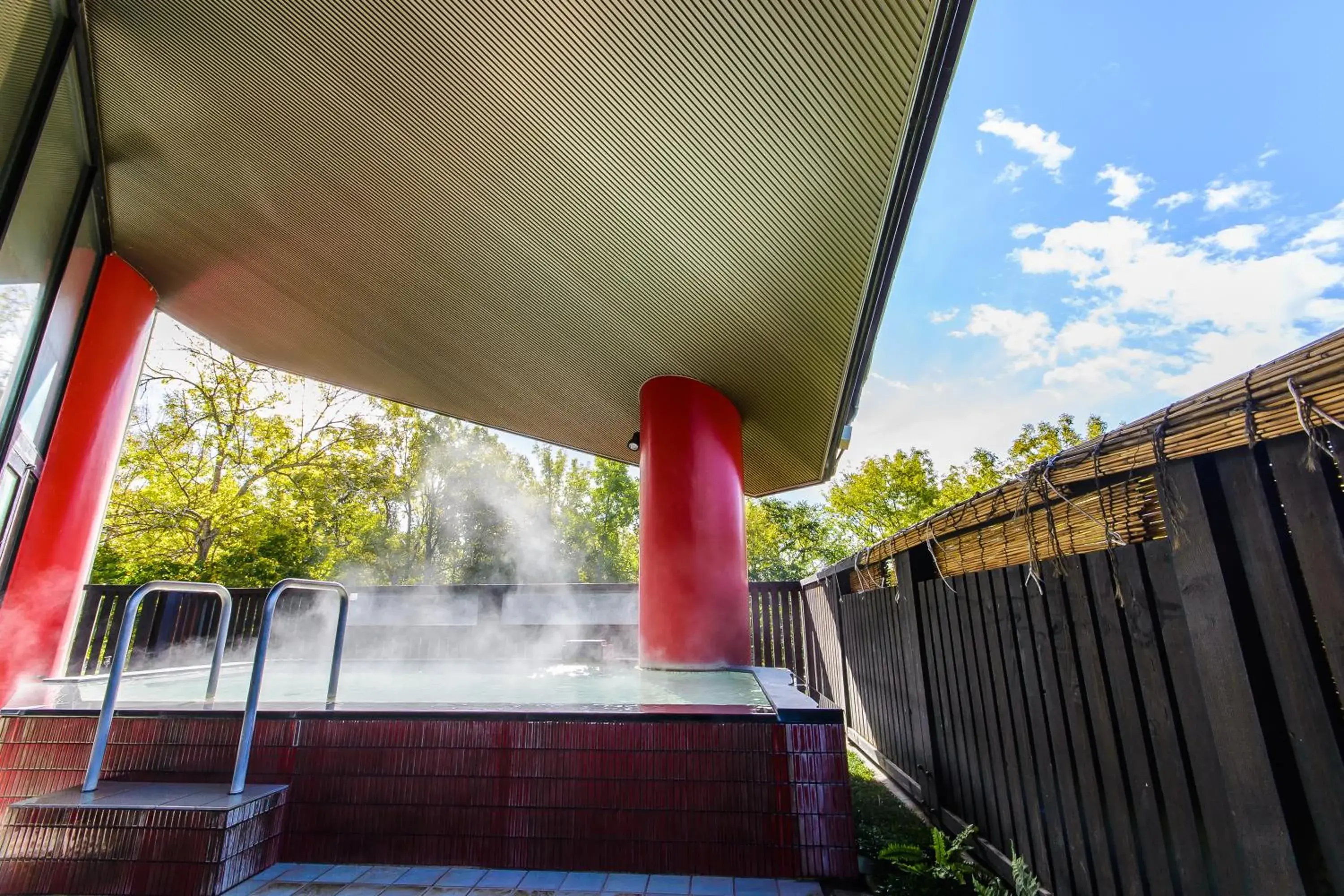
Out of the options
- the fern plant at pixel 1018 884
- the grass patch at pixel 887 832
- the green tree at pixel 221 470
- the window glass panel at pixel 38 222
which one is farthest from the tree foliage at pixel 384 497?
the window glass panel at pixel 38 222

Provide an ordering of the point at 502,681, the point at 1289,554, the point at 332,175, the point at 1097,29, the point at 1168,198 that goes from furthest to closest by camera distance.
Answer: the point at 1168,198, the point at 1097,29, the point at 502,681, the point at 332,175, the point at 1289,554

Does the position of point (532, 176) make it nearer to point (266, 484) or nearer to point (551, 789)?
point (551, 789)

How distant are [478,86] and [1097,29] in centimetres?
801

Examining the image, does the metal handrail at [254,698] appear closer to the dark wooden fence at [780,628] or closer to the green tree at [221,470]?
the dark wooden fence at [780,628]

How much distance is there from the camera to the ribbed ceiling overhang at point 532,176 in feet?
10.2

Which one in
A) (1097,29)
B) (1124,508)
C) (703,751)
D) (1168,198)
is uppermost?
(1168,198)

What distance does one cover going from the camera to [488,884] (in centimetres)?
217

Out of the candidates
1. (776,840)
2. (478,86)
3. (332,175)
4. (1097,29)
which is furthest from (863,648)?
(1097,29)

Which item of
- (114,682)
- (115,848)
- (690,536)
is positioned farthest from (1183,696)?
(690,536)

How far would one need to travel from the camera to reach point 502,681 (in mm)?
4734

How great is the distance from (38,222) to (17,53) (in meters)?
0.93

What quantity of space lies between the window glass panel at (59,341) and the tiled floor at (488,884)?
133 inches

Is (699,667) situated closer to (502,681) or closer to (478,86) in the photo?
(502,681)

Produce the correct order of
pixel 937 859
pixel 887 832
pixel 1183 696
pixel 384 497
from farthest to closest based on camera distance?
1. pixel 384 497
2. pixel 887 832
3. pixel 937 859
4. pixel 1183 696
